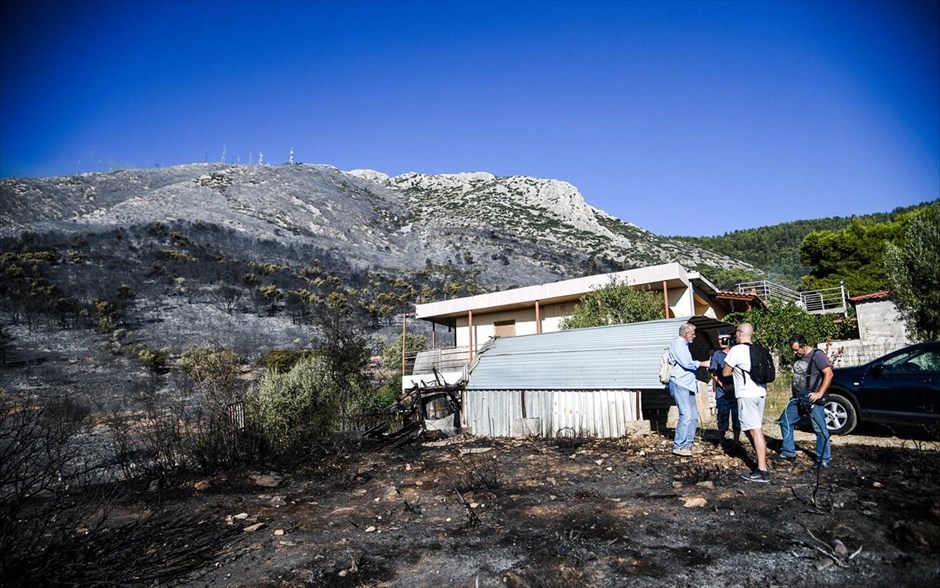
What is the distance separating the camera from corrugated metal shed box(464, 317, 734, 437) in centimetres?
1016

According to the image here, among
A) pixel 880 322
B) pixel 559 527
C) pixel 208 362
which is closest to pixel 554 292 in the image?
pixel 880 322

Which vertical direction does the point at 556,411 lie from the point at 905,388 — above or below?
below

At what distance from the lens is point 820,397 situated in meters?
6.10

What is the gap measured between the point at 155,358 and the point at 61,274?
48.7 feet

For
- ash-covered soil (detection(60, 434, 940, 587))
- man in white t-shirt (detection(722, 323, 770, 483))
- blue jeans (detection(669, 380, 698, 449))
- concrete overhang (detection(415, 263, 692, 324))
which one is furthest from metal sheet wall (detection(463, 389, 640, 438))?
concrete overhang (detection(415, 263, 692, 324))

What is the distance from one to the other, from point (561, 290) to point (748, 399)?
1639 centimetres

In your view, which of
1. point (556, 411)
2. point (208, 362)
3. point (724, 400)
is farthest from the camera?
point (208, 362)

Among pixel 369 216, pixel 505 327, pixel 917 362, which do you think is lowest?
pixel 917 362

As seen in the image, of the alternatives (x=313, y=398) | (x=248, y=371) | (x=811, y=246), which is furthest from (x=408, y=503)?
(x=811, y=246)

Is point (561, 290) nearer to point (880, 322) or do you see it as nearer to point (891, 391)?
point (880, 322)

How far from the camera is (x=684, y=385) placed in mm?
7242

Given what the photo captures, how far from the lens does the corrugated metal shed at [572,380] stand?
33.3 ft

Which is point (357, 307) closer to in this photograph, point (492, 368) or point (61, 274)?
point (61, 274)

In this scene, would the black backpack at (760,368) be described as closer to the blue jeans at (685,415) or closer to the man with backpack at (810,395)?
the man with backpack at (810,395)
